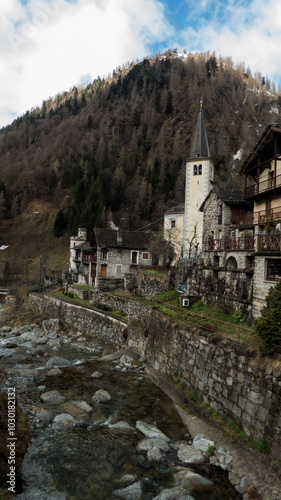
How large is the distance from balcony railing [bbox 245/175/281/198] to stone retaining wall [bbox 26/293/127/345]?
13675 millimetres

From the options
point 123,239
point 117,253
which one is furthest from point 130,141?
point 117,253

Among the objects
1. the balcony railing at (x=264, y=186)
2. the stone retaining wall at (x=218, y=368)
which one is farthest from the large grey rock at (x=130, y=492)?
the balcony railing at (x=264, y=186)

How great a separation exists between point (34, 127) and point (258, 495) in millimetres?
148412

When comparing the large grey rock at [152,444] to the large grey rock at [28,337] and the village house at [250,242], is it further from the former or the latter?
the large grey rock at [28,337]

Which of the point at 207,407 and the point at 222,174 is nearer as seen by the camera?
the point at 207,407

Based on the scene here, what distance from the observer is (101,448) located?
10680 mm

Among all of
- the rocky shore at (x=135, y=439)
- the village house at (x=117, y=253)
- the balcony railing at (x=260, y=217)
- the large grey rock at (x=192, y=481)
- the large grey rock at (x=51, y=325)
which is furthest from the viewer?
the village house at (x=117, y=253)

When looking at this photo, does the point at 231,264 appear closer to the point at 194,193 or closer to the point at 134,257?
the point at 194,193

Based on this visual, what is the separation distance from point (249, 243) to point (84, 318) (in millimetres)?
18459

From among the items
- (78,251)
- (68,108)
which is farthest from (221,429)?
(68,108)

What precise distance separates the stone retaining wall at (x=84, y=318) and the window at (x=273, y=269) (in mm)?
12496

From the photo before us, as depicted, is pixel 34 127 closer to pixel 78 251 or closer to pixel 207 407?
pixel 78 251

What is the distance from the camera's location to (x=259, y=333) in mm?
10375

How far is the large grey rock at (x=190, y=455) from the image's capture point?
9.96m
